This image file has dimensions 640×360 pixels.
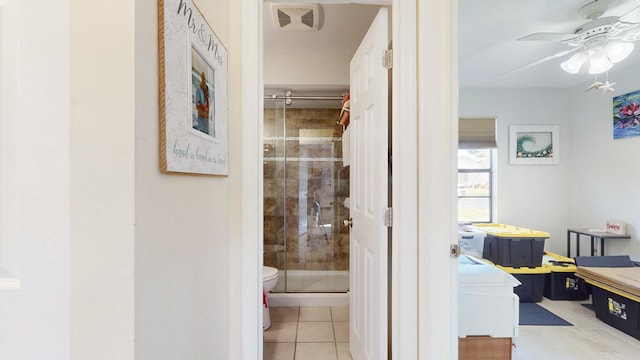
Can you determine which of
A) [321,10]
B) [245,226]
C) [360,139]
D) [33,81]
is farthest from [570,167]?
[33,81]

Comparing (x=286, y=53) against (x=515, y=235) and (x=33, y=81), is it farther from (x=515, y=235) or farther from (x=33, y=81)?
(x=515, y=235)

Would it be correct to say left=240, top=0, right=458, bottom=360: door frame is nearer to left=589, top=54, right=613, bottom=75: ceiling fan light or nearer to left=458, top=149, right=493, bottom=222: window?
left=589, top=54, right=613, bottom=75: ceiling fan light

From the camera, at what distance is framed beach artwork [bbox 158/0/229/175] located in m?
0.66

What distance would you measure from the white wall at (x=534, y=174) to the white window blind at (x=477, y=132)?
92mm

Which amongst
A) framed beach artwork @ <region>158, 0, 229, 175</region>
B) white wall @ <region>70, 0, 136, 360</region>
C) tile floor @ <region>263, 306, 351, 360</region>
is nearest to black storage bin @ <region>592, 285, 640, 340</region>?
tile floor @ <region>263, 306, 351, 360</region>

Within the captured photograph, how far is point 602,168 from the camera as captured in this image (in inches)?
125

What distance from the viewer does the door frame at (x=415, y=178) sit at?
1.12 m

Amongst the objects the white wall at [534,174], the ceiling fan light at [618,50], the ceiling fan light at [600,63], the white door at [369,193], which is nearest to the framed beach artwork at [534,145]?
the white wall at [534,174]

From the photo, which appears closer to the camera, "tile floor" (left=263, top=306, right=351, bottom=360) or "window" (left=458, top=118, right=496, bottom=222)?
"tile floor" (left=263, top=306, right=351, bottom=360)

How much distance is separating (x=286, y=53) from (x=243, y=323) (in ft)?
7.08

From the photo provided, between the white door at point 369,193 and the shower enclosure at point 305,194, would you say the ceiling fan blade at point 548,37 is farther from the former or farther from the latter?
the shower enclosure at point 305,194

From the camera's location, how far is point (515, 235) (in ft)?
9.14

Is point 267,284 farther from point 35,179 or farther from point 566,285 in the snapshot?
point 566,285

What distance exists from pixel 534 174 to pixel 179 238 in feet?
13.8
